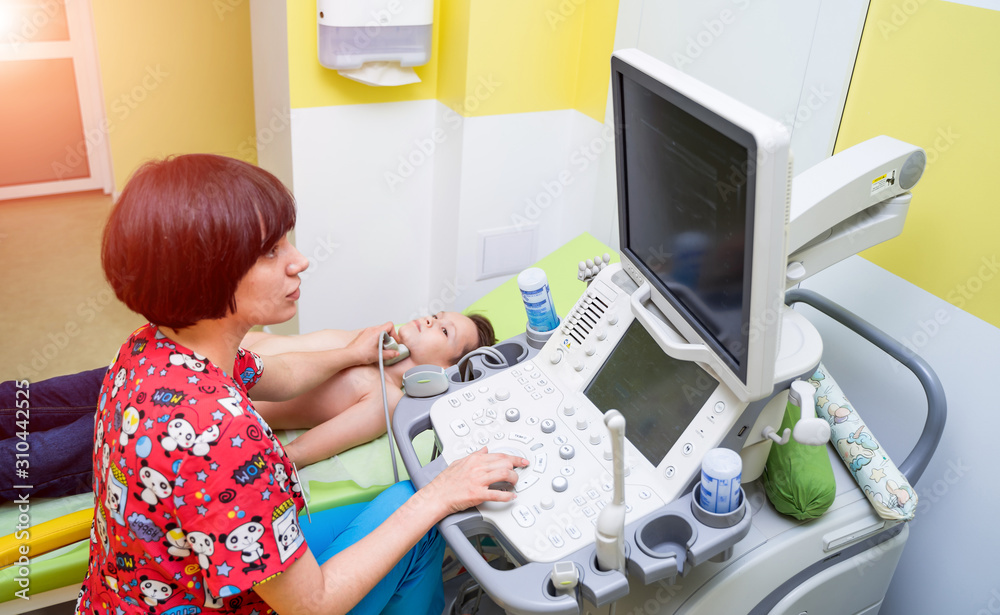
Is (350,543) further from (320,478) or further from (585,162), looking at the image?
(585,162)

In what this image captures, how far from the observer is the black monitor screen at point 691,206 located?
3.01ft

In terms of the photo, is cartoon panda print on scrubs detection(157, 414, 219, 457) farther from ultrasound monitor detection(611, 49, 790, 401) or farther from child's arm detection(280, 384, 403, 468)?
child's arm detection(280, 384, 403, 468)

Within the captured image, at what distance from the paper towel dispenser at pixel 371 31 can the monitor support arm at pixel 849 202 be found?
4.18 feet

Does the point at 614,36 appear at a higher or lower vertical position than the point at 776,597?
higher

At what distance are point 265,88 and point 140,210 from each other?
1.51 m

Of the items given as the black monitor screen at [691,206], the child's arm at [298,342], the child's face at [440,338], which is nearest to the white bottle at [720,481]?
the black monitor screen at [691,206]

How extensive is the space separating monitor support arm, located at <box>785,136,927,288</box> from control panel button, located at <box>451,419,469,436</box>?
586mm

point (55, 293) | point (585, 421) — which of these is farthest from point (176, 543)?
point (55, 293)

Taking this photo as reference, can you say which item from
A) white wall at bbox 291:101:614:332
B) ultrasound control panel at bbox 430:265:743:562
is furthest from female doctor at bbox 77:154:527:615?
white wall at bbox 291:101:614:332

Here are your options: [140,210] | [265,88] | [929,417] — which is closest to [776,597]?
[929,417]

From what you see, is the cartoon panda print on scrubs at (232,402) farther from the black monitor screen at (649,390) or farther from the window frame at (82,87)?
the window frame at (82,87)

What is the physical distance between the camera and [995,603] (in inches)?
57.7

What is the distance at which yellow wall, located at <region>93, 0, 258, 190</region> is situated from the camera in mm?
3346

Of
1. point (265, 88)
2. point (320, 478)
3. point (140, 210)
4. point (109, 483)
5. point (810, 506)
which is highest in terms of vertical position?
point (140, 210)
